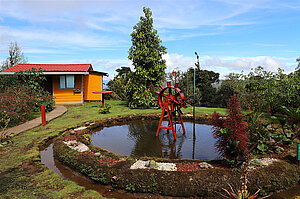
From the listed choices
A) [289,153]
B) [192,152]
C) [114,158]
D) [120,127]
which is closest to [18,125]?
[120,127]

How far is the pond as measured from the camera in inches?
210

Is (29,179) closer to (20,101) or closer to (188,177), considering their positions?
(188,177)

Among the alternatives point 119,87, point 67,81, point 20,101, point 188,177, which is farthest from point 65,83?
point 188,177

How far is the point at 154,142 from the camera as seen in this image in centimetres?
632

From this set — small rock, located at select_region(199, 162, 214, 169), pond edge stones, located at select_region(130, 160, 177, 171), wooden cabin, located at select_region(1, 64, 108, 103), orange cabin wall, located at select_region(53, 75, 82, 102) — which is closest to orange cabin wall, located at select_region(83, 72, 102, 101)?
wooden cabin, located at select_region(1, 64, 108, 103)

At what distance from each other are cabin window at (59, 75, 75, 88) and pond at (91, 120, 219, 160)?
9539 millimetres

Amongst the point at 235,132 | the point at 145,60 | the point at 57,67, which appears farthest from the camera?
the point at 57,67

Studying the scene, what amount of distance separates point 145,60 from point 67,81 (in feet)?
25.1

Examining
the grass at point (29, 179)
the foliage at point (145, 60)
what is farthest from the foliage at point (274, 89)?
the grass at point (29, 179)

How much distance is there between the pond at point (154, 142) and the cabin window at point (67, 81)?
954cm

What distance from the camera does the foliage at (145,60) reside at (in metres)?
12.8

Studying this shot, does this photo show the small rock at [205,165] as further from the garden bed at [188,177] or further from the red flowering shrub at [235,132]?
the red flowering shrub at [235,132]

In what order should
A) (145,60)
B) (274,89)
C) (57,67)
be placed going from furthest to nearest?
(57,67)
(145,60)
(274,89)

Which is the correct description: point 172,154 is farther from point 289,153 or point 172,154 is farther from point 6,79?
point 6,79
